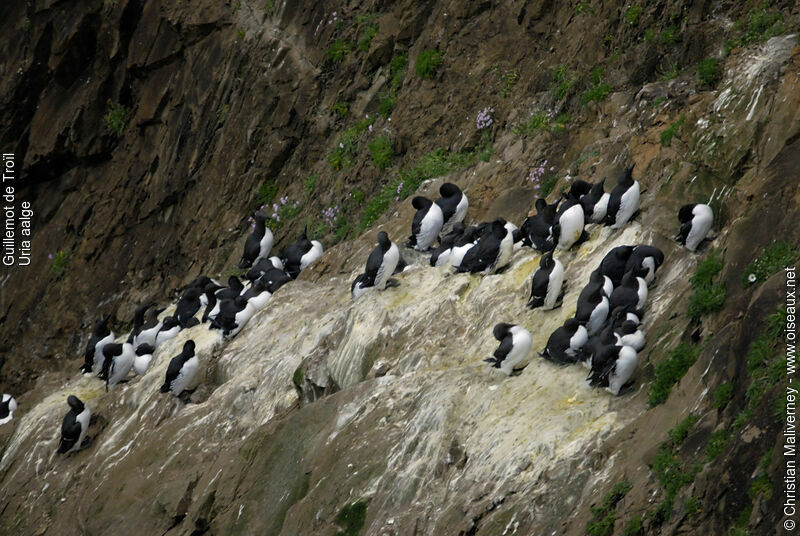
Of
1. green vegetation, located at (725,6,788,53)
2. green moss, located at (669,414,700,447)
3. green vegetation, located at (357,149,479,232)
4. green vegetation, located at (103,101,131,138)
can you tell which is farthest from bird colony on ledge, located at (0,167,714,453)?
green vegetation, located at (103,101,131,138)

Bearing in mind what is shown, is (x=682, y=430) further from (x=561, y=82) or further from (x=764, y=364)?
(x=561, y=82)

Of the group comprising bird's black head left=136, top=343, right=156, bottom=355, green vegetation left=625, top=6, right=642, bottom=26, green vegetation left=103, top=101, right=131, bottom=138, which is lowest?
bird's black head left=136, top=343, right=156, bottom=355

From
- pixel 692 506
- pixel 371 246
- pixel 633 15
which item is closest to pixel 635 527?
pixel 692 506

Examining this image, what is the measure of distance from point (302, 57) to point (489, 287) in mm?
11682

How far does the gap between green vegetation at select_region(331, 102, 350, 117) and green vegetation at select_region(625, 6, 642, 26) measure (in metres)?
6.60

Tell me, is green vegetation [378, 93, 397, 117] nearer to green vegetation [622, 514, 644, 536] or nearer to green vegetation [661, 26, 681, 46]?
green vegetation [661, 26, 681, 46]

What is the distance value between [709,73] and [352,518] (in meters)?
6.94

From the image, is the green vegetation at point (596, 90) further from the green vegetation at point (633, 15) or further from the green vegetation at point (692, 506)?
the green vegetation at point (692, 506)

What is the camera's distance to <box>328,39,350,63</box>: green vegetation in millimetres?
21953

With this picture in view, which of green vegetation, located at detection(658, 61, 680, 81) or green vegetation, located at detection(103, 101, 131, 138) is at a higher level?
green vegetation, located at detection(103, 101, 131, 138)

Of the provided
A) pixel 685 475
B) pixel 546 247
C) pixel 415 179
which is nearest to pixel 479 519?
pixel 685 475

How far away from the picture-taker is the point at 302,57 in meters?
23.0

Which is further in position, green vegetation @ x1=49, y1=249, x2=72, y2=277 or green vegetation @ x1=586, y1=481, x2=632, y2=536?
green vegetation @ x1=49, y1=249, x2=72, y2=277

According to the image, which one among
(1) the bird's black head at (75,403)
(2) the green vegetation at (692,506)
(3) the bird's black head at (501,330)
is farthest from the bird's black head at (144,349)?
(2) the green vegetation at (692,506)
